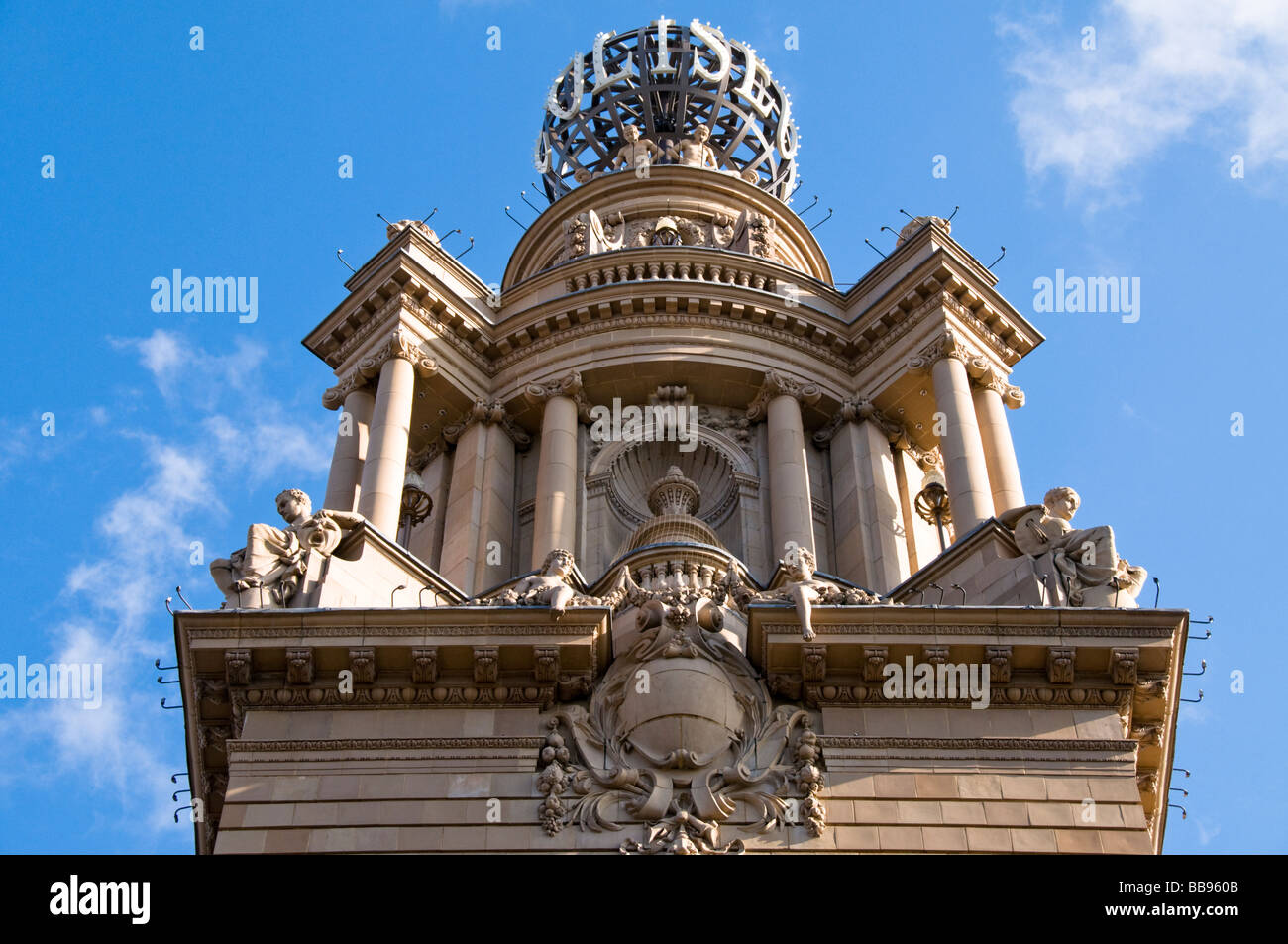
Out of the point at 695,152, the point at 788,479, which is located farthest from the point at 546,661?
the point at 695,152

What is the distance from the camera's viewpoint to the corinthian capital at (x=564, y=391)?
37594mm

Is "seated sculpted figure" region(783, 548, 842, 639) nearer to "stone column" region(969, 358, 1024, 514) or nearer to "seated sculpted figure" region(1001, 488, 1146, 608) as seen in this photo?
"seated sculpted figure" region(1001, 488, 1146, 608)

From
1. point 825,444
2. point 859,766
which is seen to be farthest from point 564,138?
point 859,766

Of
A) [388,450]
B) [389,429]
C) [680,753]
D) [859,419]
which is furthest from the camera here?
[859,419]

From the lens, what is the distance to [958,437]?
34938mm

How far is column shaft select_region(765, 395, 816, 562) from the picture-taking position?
34.2 metres

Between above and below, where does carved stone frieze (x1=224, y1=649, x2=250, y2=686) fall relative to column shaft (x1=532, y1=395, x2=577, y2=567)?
below

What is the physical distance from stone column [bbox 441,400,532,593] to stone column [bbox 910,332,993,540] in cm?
914

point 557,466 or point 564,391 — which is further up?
point 564,391

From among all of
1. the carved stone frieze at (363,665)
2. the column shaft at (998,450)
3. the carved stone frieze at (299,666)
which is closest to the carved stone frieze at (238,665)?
→ the carved stone frieze at (299,666)

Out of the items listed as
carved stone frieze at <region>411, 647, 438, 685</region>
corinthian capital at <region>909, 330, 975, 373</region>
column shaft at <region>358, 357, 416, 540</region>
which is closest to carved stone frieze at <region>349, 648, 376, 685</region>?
carved stone frieze at <region>411, 647, 438, 685</region>

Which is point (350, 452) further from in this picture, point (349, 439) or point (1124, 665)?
point (1124, 665)

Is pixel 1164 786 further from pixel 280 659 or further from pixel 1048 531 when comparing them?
pixel 280 659

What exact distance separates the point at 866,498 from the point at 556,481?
6.54 meters
